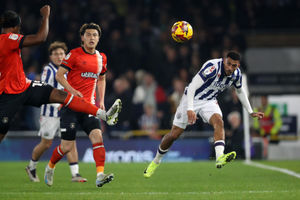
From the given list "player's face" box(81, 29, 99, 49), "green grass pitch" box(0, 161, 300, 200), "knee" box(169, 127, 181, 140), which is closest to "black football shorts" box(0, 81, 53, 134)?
"green grass pitch" box(0, 161, 300, 200)

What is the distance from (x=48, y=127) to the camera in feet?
38.1

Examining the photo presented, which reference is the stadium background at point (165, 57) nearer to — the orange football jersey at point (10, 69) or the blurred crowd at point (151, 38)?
the blurred crowd at point (151, 38)

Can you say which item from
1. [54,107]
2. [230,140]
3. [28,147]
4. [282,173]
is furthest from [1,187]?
[230,140]

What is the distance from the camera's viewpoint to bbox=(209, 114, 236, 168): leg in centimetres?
959

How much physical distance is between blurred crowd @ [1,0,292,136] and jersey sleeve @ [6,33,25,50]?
31.2 feet

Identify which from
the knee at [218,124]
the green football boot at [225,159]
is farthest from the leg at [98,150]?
the knee at [218,124]

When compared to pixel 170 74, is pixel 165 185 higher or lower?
lower

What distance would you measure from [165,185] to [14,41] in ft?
11.2

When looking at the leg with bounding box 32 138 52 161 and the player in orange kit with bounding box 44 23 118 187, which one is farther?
the leg with bounding box 32 138 52 161

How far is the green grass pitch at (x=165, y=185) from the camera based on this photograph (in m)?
8.57

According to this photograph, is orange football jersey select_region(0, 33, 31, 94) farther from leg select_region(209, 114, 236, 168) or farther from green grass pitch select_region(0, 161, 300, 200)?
leg select_region(209, 114, 236, 168)

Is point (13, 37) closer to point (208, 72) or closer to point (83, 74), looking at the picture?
point (83, 74)

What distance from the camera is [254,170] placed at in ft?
44.8

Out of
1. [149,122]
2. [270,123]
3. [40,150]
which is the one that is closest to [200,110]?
[40,150]
